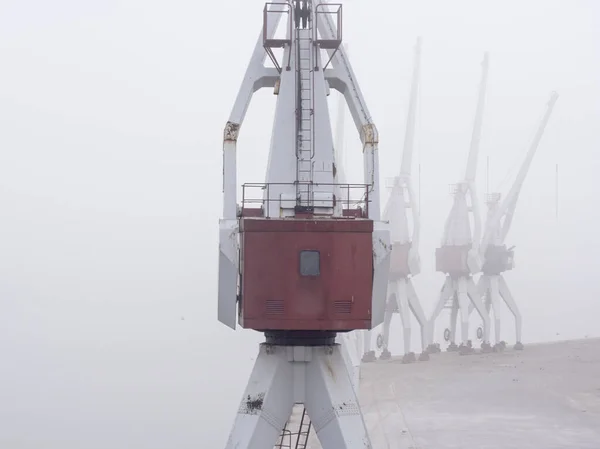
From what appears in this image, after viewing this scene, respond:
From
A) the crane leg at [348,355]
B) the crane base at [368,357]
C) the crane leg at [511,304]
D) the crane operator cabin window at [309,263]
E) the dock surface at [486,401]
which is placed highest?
the crane operator cabin window at [309,263]

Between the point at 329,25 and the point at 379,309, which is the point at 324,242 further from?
the point at 329,25

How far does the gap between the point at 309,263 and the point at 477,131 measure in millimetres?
63550

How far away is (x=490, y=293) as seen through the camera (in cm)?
7631

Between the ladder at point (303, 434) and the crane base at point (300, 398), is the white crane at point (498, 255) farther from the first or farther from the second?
the crane base at point (300, 398)

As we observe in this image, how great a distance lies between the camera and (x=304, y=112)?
64.5 ft

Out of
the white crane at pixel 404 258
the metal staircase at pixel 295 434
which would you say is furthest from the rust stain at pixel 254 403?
the white crane at pixel 404 258

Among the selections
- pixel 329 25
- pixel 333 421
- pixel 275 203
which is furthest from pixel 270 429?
pixel 329 25

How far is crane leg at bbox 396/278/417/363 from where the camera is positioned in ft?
226

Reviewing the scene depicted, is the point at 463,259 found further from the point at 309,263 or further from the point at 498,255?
the point at 309,263

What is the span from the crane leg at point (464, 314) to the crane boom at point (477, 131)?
7848 mm

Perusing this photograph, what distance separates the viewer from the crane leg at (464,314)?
236ft

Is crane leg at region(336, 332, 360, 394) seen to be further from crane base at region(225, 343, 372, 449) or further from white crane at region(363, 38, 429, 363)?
white crane at region(363, 38, 429, 363)

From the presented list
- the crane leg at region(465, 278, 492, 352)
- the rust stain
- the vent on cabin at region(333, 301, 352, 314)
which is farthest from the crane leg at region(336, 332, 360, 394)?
the crane leg at region(465, 278, 492, 352)

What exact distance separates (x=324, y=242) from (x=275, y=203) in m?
2.19
